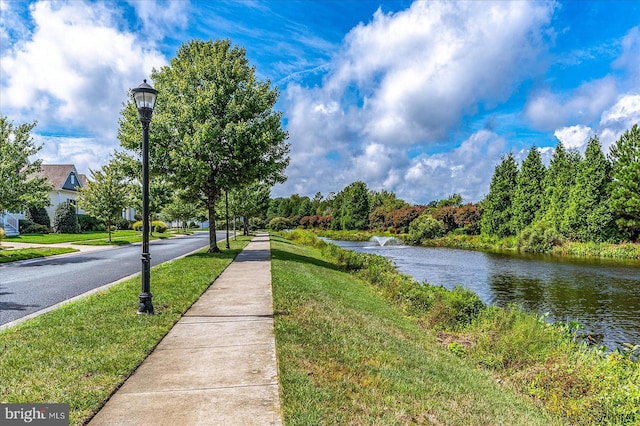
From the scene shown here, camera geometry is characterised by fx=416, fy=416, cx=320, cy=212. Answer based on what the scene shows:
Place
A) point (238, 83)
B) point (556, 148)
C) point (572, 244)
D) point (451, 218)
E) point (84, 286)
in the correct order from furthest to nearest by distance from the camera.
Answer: point (451, 218) → point (556, 148) → point (572, 244) → point (238, 83) → point (84, 286)

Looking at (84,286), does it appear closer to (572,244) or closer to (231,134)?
(231,134)

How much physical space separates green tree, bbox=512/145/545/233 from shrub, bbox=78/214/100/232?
48.2 meters

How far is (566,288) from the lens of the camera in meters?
18.0

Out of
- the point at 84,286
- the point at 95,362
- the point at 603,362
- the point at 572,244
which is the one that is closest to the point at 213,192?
the point at 84,286

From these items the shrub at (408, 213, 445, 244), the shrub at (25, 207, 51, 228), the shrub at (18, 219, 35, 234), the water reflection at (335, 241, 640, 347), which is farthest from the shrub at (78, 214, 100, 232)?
the shrub at (408, 213, 445, 244)

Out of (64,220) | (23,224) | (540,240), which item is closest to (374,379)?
(540,240)

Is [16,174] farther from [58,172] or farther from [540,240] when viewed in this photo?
[540,240]

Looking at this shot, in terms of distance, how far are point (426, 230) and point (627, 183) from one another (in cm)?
2364

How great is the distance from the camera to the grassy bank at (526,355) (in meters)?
5.76

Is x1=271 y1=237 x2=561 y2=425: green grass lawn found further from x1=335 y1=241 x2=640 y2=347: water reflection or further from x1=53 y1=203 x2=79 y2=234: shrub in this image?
x1=53 y1=203 x2=79 y2=234: shrub

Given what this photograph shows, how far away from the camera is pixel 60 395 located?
422cm

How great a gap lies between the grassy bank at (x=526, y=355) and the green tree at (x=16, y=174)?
14.5 metres

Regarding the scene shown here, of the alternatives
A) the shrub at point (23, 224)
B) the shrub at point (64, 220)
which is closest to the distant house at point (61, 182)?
the shrub at point (64, 220)

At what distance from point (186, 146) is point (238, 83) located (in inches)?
172
